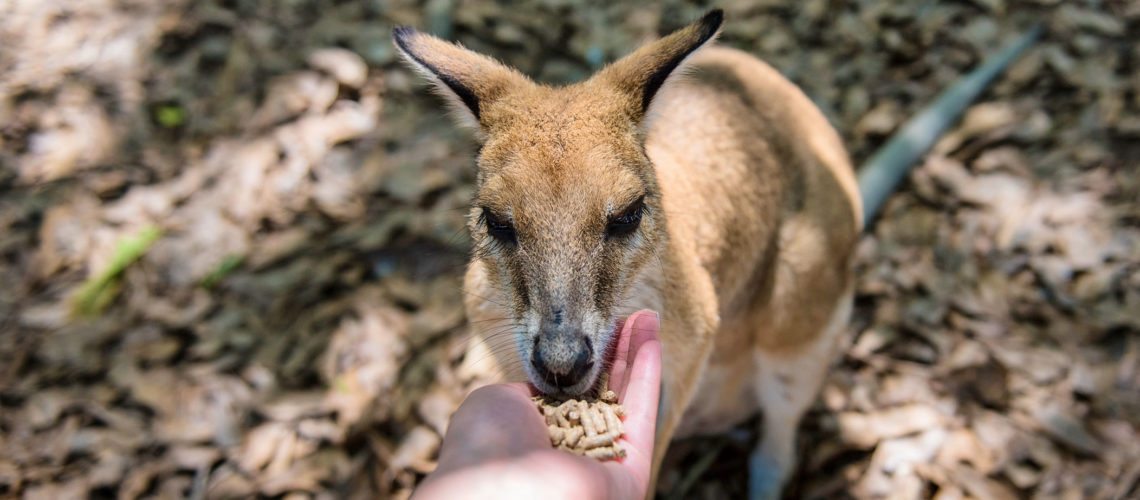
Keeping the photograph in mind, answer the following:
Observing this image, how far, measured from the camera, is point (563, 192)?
1.96m

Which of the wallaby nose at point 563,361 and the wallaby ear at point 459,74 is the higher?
the wallaby ear at point 459,74

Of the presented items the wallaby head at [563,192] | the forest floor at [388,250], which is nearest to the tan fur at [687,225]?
the wallaby head at [563,192]

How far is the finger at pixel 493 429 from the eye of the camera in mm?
1802

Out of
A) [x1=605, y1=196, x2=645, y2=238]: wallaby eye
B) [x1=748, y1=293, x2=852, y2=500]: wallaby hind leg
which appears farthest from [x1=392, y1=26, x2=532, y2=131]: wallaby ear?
[x1=748, y1=293, x2=852, y2=500]: wallaby hind leg

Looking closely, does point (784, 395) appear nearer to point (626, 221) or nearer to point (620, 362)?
point (620, 362)

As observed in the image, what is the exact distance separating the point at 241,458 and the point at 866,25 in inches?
147

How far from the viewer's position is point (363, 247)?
12.0 ft

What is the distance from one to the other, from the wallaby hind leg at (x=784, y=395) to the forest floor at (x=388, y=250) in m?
0.15

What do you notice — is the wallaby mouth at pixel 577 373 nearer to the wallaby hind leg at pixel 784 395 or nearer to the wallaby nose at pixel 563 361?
the wallaby nose at pixel 563 361

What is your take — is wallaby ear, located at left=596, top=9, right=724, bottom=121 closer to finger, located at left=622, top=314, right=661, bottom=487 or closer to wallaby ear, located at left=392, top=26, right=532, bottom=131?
wallaby ear, located at left=392, top=26, right=532, bottom=131

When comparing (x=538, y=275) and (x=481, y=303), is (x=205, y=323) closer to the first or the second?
(x=481, y=303)

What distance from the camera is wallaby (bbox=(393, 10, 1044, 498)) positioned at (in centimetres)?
197

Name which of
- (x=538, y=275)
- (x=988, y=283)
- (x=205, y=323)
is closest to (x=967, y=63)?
(x=988, y=283)

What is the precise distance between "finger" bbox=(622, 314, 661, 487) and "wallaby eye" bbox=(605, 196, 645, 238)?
24 centimetres
